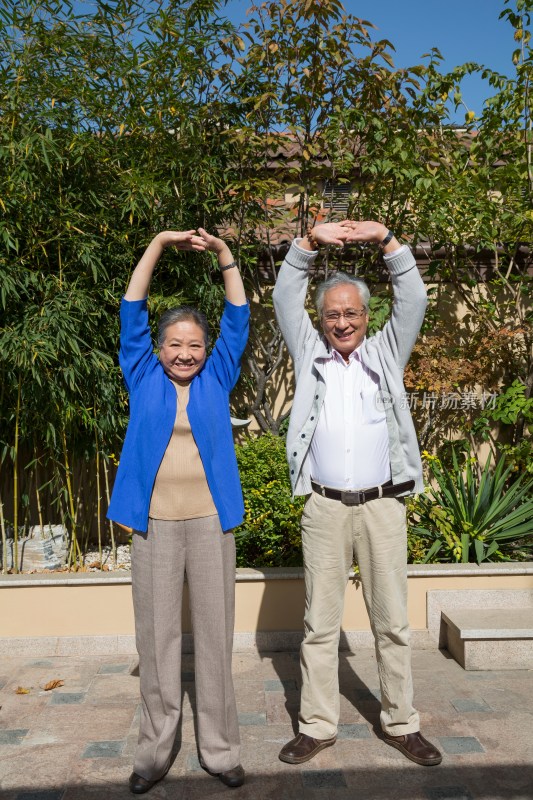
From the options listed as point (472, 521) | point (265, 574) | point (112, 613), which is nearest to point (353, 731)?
point (265, 574)

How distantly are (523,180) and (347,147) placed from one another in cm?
119

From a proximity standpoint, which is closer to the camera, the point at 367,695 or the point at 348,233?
the point at 348,233

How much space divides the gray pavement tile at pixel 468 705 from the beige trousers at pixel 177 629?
114 cm

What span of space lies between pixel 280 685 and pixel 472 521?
5.20 feet

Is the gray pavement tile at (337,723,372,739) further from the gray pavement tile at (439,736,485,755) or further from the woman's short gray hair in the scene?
the woman's short gray hair

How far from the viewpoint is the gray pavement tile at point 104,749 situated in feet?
9.36

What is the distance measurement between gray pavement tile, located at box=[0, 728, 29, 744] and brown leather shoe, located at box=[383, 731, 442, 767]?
153 centimetres

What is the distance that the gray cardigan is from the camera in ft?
8.87

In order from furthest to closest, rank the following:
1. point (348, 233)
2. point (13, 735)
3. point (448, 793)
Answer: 1. point (13, 735)
2. point (348, 233)
3. point (448, 793)

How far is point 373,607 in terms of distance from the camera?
9.25 ft

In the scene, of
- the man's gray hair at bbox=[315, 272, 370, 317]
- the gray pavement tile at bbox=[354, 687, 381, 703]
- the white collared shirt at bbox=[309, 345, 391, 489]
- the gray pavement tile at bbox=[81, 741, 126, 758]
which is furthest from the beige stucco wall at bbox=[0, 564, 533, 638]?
the man's gray hair at bbox=[315, 272, 370, 317]

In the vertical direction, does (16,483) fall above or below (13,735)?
above

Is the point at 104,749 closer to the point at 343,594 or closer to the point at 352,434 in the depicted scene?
the point at 343,594

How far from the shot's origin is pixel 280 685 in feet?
11.6
